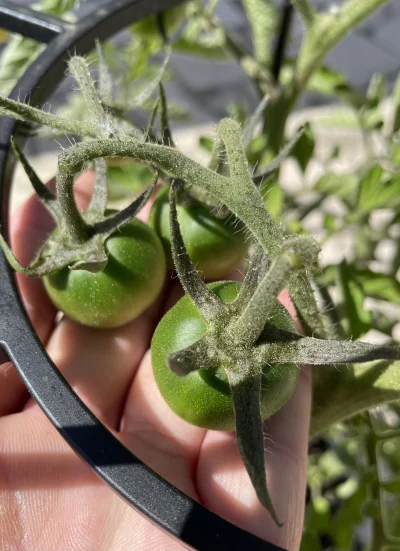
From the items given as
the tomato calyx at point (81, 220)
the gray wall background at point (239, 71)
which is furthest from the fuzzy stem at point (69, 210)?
the gray wall background at point (239, 71)

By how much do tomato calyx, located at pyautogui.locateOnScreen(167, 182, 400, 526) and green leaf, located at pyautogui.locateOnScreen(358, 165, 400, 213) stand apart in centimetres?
35

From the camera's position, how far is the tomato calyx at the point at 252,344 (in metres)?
0.43

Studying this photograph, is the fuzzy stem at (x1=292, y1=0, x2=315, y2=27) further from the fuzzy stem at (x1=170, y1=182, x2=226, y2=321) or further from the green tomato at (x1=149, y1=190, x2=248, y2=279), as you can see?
the fuzzy stem at (x1=170, y1=182, x2=226, y2=321)

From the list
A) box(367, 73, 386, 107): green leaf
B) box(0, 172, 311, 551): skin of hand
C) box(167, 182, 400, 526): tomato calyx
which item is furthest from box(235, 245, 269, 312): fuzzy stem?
box(367, 73, 386, 107): green leaf

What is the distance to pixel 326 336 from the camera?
0.59 m

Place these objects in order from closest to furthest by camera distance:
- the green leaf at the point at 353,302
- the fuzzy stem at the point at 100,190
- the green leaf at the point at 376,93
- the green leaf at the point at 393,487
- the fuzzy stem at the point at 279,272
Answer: the fuzzy stem at the point at 279,272
the fuzzy stem at the point at 100,190
the green leaf at the point at 353,302
the green leaf at the point at 393,487
the green leaf at the point at 376,93

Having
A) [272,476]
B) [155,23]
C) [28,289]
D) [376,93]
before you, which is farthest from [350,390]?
[155,23]

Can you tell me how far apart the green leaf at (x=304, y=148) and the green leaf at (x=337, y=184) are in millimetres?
49

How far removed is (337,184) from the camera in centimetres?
92

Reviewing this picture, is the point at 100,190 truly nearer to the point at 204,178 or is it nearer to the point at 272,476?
the point at 204,178

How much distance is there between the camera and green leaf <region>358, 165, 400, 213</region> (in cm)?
78

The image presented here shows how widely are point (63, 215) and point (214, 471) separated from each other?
36 cm

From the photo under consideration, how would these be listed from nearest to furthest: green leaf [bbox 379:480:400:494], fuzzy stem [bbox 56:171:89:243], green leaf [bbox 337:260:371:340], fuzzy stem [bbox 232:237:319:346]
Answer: fuzzy stem [bbox 232:237:319:346] < fuzzy stem [bbox 56:171:89:243] < green leaf [bbox 337:260:371:340] < green leaf [bbox 379:480:400:494]

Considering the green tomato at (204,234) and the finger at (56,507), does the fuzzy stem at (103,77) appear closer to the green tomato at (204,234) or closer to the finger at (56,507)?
the green tomato at (204,234)
